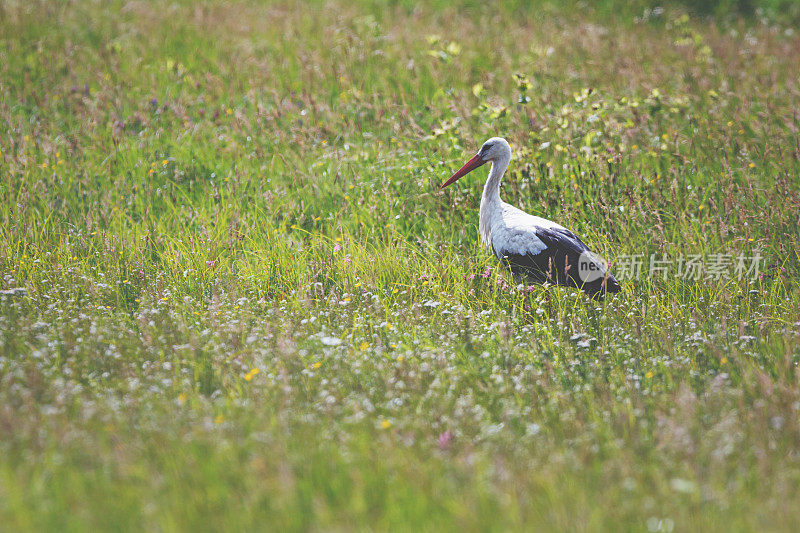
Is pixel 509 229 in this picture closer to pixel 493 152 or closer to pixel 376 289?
pixel 493 152

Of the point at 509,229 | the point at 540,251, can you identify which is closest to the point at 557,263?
the point at 540,251

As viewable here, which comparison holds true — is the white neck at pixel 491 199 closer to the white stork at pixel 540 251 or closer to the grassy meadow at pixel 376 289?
the white stork at pixel 540 251

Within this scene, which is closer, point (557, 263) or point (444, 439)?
point (444, 439)

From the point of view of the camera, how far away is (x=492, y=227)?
16.8 ft

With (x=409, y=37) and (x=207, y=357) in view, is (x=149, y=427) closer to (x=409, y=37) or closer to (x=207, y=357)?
(x=207, y=357)

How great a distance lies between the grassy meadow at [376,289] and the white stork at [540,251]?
182 millimetres

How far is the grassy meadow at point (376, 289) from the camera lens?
2672mm

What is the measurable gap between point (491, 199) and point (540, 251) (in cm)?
74

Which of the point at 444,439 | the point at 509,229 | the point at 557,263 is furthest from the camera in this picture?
the point at 509,229

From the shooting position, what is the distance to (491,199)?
5.28m

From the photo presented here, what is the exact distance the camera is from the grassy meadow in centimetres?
267

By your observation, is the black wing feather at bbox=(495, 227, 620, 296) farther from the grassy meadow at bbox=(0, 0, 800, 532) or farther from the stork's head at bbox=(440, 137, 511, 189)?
the stork's head at bbox=(440, 137, 511, 189)

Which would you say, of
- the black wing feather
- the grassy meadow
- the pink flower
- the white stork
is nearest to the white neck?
the white stork

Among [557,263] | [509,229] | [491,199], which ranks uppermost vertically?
[491,199]
